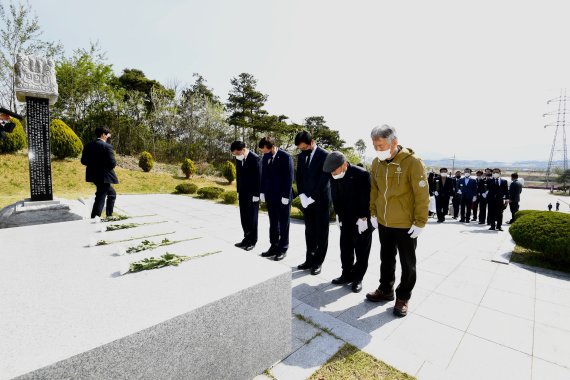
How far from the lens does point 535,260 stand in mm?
5141

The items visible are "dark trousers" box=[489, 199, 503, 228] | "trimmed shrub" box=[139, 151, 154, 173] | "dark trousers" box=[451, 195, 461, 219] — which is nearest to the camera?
"dark trousers" box=[489, 199, 503, 228]

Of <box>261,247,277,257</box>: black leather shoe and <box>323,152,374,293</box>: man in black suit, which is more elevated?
<box>323,152,374,293</box>: man in black suit

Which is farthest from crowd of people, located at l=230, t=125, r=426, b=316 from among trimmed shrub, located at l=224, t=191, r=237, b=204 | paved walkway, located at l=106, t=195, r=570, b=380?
trimmed shrub, located at l=224, t=191, r=237, b=204

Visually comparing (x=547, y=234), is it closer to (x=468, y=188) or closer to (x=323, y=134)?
(x=468, y=188)

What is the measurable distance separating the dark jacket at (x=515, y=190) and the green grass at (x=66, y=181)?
15031 mm

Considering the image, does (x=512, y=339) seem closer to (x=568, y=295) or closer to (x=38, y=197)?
(x=568, y=295)

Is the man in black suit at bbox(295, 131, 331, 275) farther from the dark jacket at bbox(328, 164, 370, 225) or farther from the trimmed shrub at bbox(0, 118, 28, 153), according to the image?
the trimmed shrub at bbox(0, 118, 28, 153)

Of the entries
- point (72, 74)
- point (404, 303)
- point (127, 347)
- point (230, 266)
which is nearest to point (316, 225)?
point (404, 303)

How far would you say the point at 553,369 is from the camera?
228 centimetres

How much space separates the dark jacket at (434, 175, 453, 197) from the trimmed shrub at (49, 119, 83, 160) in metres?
17.9

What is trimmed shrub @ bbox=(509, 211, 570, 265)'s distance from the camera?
461 cm

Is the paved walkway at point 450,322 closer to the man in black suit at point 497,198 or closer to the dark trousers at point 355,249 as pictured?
the dark trousers at point 355,249

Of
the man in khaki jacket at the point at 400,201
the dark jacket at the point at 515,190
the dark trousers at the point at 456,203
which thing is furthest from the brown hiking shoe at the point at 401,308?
the dark jacket at the point at 515,190

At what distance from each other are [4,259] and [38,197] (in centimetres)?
482
